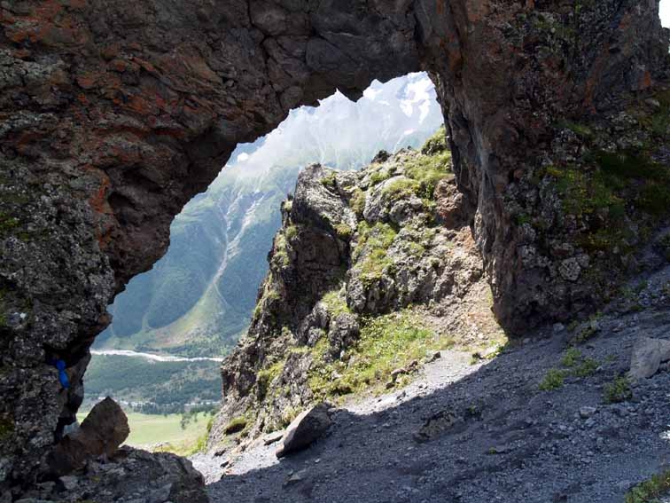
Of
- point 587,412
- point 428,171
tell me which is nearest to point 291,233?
point 428,171

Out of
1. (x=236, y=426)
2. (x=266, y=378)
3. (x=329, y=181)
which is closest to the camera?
(x=236, y=426)

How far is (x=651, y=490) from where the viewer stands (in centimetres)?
966

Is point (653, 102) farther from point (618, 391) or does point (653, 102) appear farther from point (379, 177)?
point (379, 177)

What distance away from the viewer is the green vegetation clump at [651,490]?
31.1 ft

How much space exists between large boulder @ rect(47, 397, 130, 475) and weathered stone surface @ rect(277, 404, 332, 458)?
23.1 feet

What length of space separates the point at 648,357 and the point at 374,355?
17.0m

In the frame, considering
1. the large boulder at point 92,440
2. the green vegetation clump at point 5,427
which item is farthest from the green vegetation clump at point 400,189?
the green vegetation clump at point 5,427

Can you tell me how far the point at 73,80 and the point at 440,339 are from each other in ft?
71.9

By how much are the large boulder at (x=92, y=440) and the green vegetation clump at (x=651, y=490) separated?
1483 cm

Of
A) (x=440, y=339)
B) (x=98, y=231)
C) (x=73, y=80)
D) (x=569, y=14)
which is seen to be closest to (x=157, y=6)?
(x=73, y=80)

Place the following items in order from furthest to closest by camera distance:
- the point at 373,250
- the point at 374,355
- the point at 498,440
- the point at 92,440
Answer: the point at 373,250 < the point at 374,355 < the point at 92,440 < the point at 498,440

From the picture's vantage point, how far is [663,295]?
20.0 metres

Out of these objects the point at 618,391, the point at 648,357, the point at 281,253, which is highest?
the point at 281,253

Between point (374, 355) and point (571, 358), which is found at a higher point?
point (571, 358)
